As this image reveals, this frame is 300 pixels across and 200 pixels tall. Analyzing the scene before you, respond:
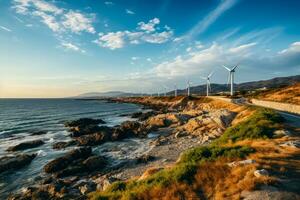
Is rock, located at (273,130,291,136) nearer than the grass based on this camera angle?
No

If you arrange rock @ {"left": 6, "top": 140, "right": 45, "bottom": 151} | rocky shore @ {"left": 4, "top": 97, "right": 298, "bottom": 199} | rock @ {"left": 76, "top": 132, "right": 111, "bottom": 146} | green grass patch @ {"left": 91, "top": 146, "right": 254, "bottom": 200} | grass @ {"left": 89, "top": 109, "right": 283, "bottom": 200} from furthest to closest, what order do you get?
rock @ {"left": 76, "top": 132, "right": 111, "bottom": 146}, rock @ {"left": 6, "top": 140, "right": 45, "bottom": 151}, rocky shore @ {"left": 4, "top": 97, "right": 298, "bottom": 199}, green grass patch @ {"left": 91, "top": 146, "right": 254, "bottom": 200}, grass @ {"left": 89, "top": 109, "right": 283, "bottom": 200}

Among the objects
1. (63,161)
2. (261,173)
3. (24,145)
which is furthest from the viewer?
(24,145)

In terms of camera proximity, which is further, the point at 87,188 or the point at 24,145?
the point at 24,145

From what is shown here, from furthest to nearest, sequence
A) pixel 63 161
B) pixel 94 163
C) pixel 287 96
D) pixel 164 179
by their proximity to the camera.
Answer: pixel 287 96
pixel 63 161
pixel 94 163
pixel 164 179

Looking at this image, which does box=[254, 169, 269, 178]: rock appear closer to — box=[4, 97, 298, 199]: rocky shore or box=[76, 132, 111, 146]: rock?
box=[4, 97, 298, 199]: rocky shore

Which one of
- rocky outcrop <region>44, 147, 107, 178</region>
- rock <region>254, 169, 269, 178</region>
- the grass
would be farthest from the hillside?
rock <region>254, 169, 269, 178</region>

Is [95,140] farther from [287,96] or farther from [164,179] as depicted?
[287,96]

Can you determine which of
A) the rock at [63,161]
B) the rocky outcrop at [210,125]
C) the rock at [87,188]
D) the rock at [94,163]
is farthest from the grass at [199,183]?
the rocky outcrop at [210,125]

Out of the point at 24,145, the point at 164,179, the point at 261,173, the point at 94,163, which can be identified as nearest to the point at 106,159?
the point at 94,163

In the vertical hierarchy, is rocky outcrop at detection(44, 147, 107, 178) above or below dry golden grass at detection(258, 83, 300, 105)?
below

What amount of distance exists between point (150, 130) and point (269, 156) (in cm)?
3380

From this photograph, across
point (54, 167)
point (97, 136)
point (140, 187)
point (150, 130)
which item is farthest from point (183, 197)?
point (150, 130)

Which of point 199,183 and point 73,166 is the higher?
point 199,183

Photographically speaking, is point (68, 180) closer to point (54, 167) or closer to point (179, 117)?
point (54, 167)
